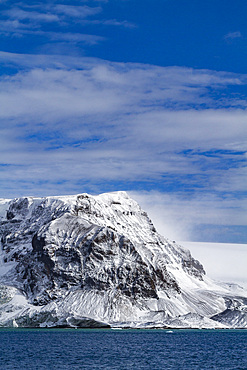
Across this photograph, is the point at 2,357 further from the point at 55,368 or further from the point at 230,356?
the point at 230,356

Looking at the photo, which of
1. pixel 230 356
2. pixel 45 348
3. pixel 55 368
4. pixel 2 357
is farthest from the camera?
pixel 45 348

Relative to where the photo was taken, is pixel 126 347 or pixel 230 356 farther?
pixel 126 347

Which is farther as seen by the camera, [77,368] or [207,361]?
[207,361]

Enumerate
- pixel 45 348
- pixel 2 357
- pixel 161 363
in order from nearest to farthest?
pixel 161 363 < pixel 2 357 < pixel 45 348

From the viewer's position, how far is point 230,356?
172 metres

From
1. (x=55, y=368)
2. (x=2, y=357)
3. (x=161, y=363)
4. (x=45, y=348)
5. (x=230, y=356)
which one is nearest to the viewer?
(x=55, y=368)

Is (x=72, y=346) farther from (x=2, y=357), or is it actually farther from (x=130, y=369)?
(x=130, y=369)

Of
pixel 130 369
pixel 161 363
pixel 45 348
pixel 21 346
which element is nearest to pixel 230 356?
pixel 161 363

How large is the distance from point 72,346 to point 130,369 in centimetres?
6539

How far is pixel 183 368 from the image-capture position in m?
139

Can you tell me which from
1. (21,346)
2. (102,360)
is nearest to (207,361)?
(102,360)

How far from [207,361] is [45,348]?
59567 mm

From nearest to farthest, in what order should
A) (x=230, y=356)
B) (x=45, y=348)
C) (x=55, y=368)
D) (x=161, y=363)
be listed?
(x=55, y=368) < (x=161, y=363) < (x=230, y=356) < (x=45, y=348)

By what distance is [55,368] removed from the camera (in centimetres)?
13538
